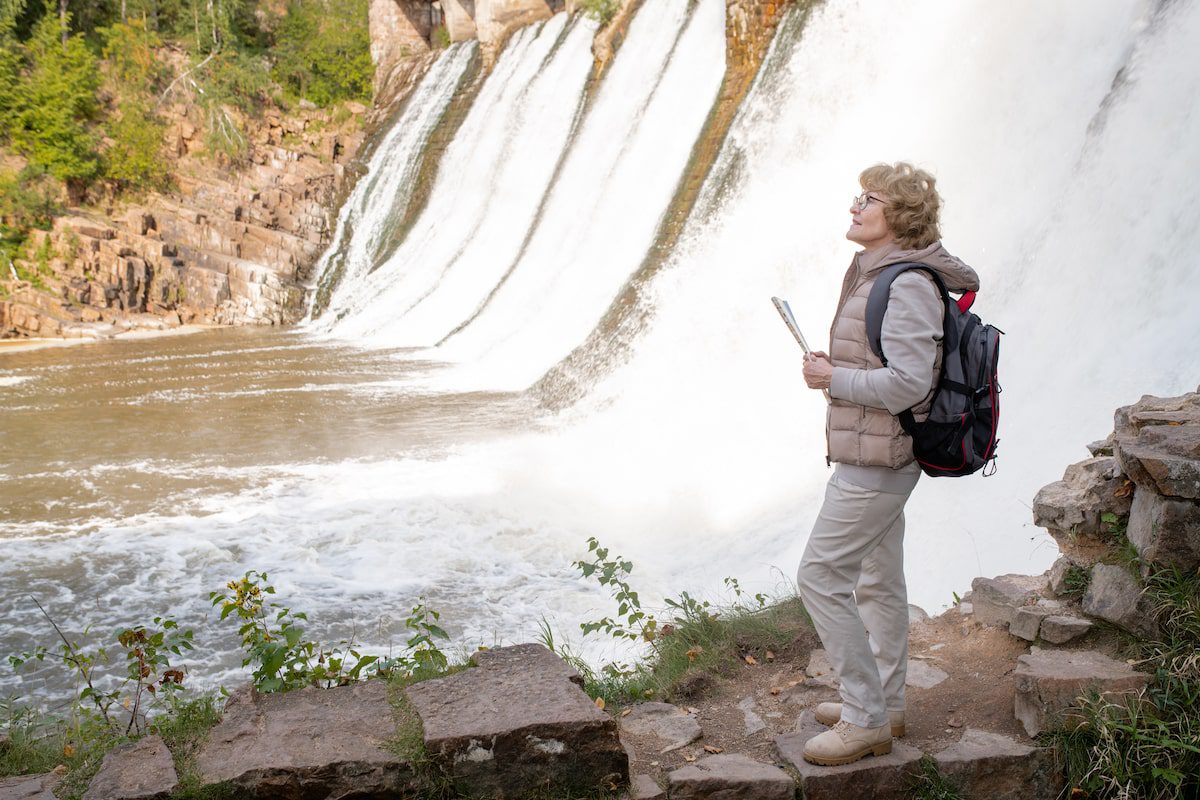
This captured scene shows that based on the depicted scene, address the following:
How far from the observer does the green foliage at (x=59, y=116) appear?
66.5 feet

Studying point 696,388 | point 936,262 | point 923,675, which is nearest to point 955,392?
point 936,262

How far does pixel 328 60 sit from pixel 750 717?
25876 mm

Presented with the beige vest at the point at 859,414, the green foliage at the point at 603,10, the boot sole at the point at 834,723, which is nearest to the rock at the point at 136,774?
the boot sole at the point at 834,723

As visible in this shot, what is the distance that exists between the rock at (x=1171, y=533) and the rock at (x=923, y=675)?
2.66 ft

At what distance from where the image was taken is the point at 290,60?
85.5 ft

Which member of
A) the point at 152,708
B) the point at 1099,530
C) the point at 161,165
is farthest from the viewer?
the point at 161,165

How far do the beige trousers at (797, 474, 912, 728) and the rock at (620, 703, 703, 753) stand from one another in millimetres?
643

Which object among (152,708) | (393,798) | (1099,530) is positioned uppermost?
(1099,530)

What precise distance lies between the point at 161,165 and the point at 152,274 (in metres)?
3.68

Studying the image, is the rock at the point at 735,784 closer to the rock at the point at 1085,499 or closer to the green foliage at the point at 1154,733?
the green foliage at the point at 1154,733

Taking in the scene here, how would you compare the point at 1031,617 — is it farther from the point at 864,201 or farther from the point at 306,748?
the point at 306,748

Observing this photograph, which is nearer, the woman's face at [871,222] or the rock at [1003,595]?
the woman's face at [871,222]

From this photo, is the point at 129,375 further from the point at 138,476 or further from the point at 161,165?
the point at 161,165

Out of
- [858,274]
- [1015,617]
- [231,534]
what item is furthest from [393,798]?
[231,534]
